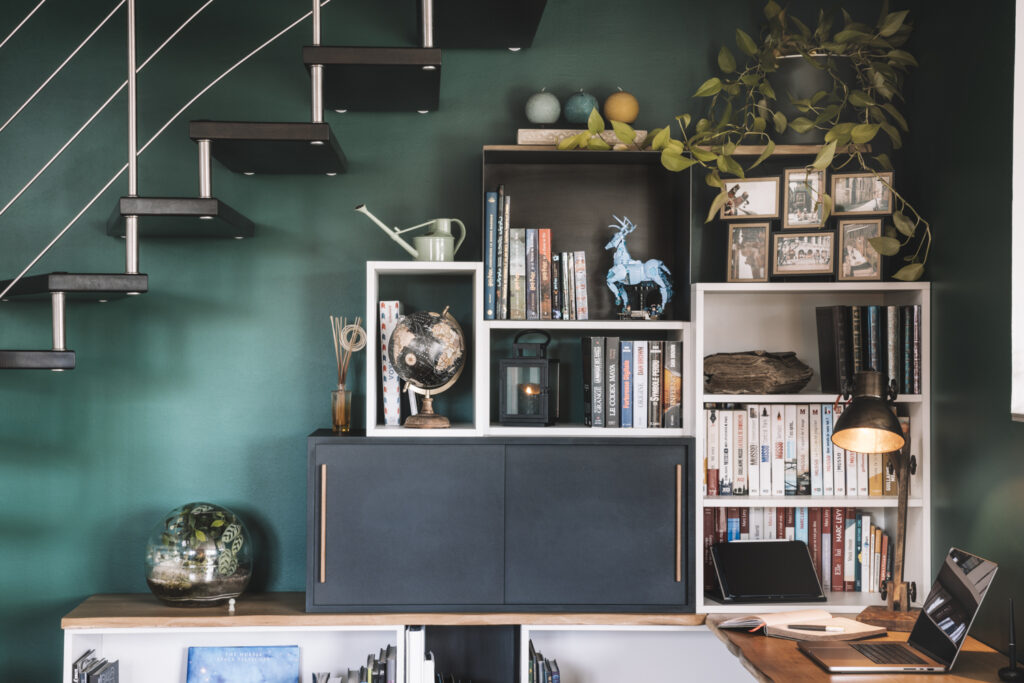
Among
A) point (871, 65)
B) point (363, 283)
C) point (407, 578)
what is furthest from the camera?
point (363, 283)

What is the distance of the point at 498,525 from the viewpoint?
2.45 m

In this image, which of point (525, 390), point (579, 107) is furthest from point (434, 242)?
point (579, 107)

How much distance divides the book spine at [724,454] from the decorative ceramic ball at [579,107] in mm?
1047

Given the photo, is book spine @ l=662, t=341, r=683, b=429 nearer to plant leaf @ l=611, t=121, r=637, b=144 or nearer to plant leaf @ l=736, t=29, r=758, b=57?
plant leaf @ l=611, t=121, r=637, b=144

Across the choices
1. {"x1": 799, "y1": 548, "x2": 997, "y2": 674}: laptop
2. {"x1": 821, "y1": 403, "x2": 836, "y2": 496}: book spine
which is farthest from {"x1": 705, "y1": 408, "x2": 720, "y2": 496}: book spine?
{"x1": 799, "y1": 548, "x2": 997, "y2": 674}: laptop

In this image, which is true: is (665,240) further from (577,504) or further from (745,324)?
(577,504)

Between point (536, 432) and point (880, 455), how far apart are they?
3.57 feet

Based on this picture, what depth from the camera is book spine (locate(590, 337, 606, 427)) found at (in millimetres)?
2547

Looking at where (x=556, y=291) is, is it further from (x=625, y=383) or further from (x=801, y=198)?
(x=801, y=198)

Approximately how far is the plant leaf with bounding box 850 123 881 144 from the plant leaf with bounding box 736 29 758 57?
0.48 m

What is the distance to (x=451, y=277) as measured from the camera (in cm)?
281

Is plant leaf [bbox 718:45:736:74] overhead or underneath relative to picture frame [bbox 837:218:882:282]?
overhead

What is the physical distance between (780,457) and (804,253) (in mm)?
646

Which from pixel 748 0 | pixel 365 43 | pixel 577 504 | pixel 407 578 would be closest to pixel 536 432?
pixel 577 504
